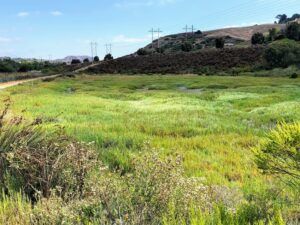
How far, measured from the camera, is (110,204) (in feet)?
16.3

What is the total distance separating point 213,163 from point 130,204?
5275mm

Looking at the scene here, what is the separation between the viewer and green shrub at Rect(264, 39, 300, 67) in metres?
76.2

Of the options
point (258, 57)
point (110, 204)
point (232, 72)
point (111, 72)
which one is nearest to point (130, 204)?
point (110, 204)

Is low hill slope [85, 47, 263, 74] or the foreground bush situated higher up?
the foreground bush

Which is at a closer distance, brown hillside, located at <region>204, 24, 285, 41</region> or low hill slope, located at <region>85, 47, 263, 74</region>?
low hill slope, located at <region>85, 47, 263, 74</region>

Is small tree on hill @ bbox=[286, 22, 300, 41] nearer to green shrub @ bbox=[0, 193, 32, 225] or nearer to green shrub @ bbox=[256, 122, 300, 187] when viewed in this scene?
green shrub @ bbox=[256, 122, 300, 187]

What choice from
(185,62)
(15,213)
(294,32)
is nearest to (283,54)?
(294,32)

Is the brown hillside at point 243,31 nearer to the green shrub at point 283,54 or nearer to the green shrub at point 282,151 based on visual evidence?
the green shrub at point 283,54

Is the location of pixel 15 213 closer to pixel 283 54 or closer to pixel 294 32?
pixel 283 54

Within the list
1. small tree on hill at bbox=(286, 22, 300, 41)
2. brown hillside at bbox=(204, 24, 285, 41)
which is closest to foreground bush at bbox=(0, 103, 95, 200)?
small tree on hill at bbox=(286, 22, 300, 41)

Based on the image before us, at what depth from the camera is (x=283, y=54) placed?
78188mm

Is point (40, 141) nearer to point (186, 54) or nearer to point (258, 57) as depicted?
point (258, 57)

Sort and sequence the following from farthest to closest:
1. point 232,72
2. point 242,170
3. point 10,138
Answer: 1. point 232,72
2. point 242,170
3. point 10,138

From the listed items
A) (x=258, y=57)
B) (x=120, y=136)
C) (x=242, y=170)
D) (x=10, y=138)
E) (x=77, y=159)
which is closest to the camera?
(x=77, y=159)
